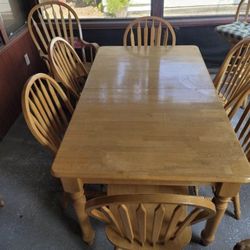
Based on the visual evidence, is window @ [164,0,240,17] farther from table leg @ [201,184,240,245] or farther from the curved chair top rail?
table leg @ [201,184,240,245]

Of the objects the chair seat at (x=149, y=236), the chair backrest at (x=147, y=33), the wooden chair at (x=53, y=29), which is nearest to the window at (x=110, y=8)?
the wooden chair at (x=53, y=29)

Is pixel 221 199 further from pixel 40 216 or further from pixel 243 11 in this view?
pixel 243 11

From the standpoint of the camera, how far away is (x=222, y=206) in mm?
1031

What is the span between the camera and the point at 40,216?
1495 mm

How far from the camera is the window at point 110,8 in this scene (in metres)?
2.71

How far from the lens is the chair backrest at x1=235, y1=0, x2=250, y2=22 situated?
2.41 meters

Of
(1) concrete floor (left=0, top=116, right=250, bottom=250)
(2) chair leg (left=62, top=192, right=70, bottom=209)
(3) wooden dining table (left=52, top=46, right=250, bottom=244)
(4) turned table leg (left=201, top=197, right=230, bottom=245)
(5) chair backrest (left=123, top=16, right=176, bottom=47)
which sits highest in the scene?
(5) chair backrest (left=123, top=16, right=176, bottom=47)

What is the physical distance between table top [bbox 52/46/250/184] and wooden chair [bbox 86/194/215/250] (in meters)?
0.14

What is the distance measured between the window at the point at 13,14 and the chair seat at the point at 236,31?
82.6 inches

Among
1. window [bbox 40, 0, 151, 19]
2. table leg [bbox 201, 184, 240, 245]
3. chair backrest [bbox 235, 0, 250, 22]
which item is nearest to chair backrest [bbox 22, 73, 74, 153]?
table leg [bbox 201, 184, 240, 245]

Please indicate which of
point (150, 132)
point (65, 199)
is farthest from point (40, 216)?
point (150, 132)

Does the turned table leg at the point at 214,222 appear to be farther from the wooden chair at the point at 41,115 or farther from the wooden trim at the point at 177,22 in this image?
the wooden trim at the point at 177,22

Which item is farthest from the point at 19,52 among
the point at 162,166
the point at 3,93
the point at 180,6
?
the point at 162,166

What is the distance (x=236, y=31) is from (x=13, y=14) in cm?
225
